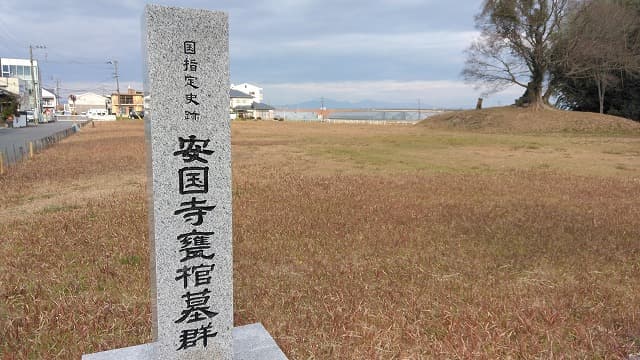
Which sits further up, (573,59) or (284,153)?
(573,59)

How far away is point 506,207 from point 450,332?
537 centimetres

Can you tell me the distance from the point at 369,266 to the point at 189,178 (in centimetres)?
310

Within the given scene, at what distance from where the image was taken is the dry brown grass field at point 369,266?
3734 mm

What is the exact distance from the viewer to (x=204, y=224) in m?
2.92

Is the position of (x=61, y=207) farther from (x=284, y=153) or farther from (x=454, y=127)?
(x=454, y=127)

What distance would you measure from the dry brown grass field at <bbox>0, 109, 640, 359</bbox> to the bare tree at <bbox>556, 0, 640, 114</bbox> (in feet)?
83.6

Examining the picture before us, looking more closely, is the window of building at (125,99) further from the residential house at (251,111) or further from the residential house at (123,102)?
the residential house at (251,111)

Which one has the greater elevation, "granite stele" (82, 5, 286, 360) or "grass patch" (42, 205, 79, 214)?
"granite stele" (82, 5, 286, 360)

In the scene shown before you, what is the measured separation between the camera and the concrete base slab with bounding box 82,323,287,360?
10.7 feet

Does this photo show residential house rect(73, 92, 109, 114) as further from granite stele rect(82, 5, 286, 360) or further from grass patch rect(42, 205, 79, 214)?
granite stele rect(82, 5, 286, 360)

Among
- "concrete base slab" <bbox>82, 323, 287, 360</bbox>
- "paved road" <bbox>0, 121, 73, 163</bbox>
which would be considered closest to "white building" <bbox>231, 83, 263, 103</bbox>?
"paved road" <bbox>0, 121, 73, 163</bbox>

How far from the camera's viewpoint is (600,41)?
32062mm

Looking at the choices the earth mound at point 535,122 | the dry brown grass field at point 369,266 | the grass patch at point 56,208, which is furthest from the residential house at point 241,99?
the grass patch at point 56,208

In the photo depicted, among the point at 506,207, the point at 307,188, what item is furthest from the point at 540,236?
the point at 307,188
